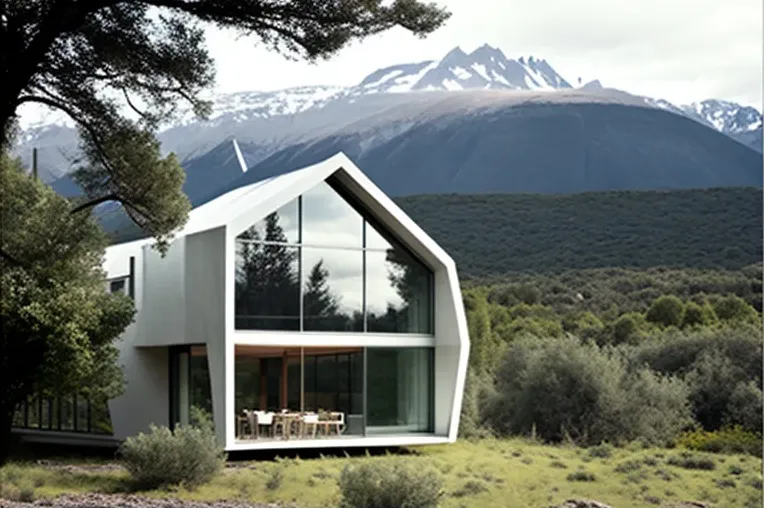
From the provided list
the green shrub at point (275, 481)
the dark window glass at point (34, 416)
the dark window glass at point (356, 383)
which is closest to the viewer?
the green shrub at point (275, 481)

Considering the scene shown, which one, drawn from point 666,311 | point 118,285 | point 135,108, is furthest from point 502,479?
point 666,311

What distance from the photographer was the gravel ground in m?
16.1

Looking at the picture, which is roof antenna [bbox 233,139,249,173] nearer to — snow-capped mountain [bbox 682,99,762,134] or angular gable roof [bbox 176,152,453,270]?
snow-capped mountain [bbox 682,99,762,134]

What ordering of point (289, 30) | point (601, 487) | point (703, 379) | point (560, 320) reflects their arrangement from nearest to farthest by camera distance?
point (289, 30) < point (601, 487) < point (703, 379) < point (560, 320)

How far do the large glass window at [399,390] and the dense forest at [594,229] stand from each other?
3042 cm

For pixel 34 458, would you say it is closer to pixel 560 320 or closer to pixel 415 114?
pixel 560 320

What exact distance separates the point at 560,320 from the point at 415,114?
39556 millimetres

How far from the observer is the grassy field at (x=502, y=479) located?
18.3m

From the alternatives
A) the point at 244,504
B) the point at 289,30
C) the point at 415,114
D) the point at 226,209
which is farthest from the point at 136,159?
the point at 415,114

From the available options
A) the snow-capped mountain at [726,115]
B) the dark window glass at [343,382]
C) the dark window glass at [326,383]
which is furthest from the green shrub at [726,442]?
the snow-capped mountain at [726,115]

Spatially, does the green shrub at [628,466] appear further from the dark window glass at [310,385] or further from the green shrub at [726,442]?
the dark window glass at [310,385]

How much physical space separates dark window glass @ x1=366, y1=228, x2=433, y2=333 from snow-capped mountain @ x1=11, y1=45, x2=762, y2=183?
141 feet

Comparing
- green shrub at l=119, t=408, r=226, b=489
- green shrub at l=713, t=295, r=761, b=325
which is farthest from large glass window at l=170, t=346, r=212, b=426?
green shrub at l=713, t=295, r=761, b=325

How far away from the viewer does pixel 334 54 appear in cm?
1452
